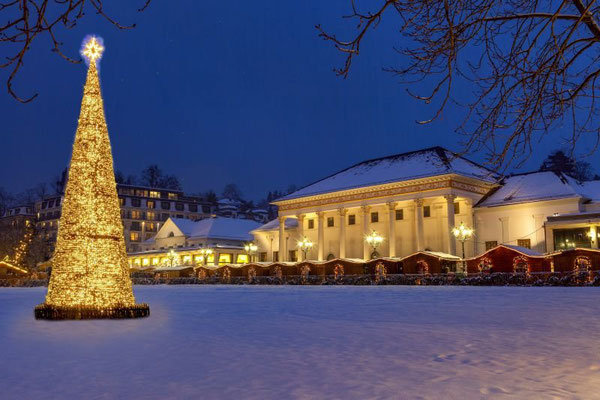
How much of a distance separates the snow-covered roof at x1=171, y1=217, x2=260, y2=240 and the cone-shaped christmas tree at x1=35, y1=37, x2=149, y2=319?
6494 cm

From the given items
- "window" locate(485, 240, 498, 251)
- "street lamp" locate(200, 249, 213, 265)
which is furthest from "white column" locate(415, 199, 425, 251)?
"street lamp" locate(200, 249, 213, 265)

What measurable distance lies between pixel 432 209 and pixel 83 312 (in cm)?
4774

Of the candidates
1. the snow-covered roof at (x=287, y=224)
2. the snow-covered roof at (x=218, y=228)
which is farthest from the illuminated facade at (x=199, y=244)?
the snow-covered roof at (x=287, y=224)

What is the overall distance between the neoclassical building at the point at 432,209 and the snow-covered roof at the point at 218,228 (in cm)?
1512

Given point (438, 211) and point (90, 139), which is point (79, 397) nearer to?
point (90, 139)

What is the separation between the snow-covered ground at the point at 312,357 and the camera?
24.5 feet

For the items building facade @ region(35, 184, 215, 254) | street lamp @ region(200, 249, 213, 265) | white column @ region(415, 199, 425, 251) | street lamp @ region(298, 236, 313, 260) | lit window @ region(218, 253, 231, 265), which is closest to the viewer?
white column @ region(415, 199, 425, 251)

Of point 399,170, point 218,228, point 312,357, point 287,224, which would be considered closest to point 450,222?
point 399,170

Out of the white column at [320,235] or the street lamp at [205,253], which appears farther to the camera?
the street lamp at [205,253]

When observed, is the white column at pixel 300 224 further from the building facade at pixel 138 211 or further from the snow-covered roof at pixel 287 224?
the building facade at pixel 138 211

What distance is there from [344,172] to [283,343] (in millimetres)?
56764

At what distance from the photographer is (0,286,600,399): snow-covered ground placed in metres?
7.47

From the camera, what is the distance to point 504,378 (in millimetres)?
7828

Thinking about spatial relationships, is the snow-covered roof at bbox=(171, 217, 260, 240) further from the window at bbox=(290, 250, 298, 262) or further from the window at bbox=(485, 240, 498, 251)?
the window at bbox=(485, 240, 498, 251)
